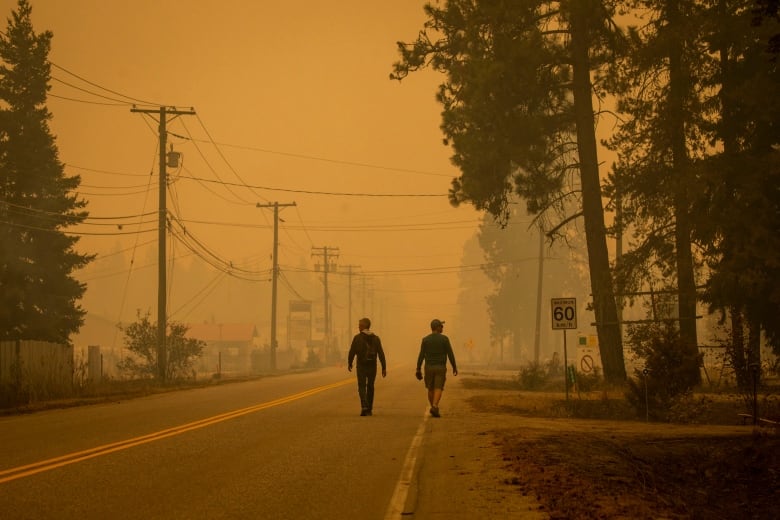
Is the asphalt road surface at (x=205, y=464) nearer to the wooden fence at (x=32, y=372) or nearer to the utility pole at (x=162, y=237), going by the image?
the wooden fence at (x=32, y=372)

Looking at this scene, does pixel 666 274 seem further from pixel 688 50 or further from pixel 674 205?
pixel 688 50

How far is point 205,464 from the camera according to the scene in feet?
36.9

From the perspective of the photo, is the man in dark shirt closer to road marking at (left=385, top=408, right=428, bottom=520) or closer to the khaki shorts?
the khaki shorts

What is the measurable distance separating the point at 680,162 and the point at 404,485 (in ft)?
73.0

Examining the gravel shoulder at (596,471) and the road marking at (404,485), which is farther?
the gravel shoulder at (596,471)

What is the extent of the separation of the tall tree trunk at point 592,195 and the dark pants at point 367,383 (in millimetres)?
13276

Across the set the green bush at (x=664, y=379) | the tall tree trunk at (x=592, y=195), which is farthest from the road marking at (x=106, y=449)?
the tall tree trunk at (x=592, y=195)

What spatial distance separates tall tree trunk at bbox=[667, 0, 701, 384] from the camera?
90.4ft

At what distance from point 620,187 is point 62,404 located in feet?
63.5

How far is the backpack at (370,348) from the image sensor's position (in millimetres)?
19562

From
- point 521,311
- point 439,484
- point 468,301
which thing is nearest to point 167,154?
point 439,484

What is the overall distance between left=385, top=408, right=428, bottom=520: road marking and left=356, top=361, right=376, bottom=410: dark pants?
4.76 m

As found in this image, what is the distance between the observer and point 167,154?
41.2m

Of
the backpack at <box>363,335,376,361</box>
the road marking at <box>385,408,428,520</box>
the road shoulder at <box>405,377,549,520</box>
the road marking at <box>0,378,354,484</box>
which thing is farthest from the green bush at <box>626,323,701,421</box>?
the road marking at <box>0,378,354,484</box>
